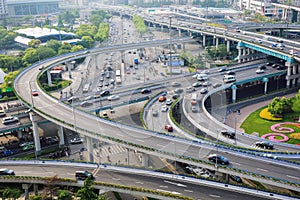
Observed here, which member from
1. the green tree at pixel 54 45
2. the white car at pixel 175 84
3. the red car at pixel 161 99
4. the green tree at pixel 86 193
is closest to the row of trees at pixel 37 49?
the green tree at pixel 54 45

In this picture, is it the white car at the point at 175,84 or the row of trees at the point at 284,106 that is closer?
the row of trees at the point at 284,106

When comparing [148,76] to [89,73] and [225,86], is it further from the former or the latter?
[225,86]

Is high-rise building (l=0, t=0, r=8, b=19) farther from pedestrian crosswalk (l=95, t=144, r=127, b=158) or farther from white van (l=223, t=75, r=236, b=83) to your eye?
pedestrian crosswalk (l=95, t=144, r=127, b=158)

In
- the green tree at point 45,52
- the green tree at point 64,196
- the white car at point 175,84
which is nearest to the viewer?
the green tree at point 64,196

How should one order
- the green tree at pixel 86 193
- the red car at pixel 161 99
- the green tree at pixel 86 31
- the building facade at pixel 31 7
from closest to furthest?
the green tree at pixel 86 193 < the red car at pixel 161 99 < the green tree at pixel 86 31 < the building facade at pixel 31 7

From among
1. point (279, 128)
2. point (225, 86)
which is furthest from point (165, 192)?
point (225, 86)

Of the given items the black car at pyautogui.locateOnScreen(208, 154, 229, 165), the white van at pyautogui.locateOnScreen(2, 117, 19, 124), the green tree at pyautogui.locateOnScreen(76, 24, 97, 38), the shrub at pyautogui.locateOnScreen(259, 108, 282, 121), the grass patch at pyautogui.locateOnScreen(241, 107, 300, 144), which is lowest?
the grass patch at pyautogui.locateOnScreen(241, 107, 300, 144)

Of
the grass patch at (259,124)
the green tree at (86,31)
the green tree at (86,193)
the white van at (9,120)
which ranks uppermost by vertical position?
the green tree at (86,31)

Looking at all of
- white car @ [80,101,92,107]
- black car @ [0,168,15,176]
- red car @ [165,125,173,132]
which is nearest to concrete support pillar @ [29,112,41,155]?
white car @ [80,101,92,107]

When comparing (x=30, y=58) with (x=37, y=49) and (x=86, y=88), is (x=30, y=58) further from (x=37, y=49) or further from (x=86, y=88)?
(x=86, y=88)

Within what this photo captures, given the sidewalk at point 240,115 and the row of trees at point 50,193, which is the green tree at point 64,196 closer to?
the row of trees at point 50,193

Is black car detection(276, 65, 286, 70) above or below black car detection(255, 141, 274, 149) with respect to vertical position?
above
